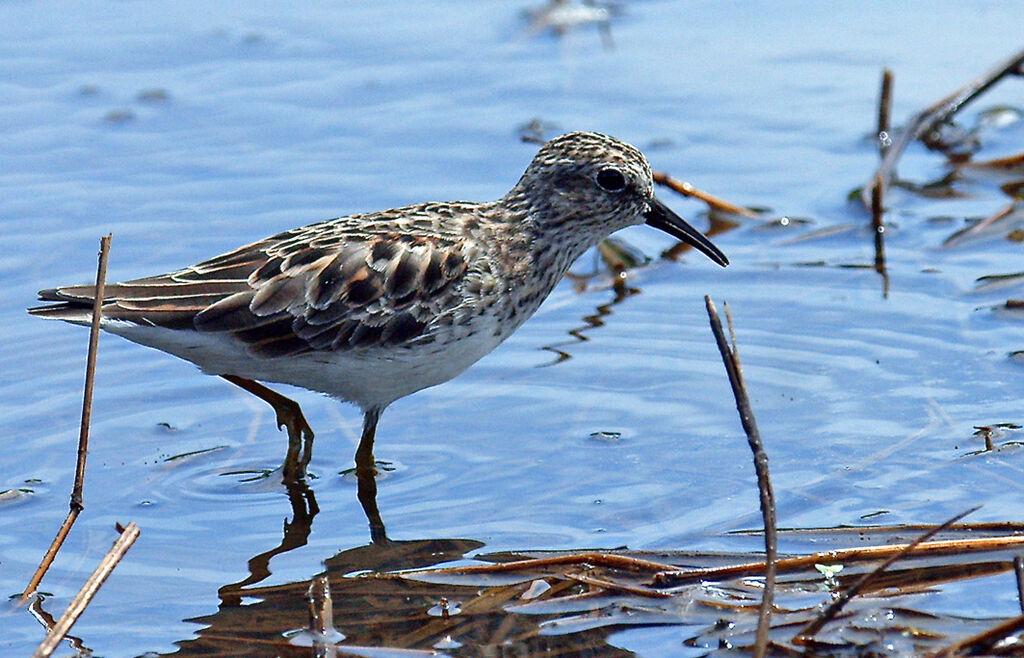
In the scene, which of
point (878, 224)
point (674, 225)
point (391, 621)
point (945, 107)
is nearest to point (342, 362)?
point (391, 621)

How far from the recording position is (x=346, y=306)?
7293 mm

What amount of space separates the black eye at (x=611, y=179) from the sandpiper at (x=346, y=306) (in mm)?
450

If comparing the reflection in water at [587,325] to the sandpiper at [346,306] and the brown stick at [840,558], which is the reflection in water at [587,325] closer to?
the sandpiper at [346,306]

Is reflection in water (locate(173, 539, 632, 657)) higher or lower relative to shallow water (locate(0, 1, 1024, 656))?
lower

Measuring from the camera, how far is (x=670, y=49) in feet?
40.2

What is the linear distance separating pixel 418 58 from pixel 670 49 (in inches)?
79.3

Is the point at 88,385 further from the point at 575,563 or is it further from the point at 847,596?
the point at 847,596

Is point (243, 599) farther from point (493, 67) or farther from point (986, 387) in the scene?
Result: point (493, 67)

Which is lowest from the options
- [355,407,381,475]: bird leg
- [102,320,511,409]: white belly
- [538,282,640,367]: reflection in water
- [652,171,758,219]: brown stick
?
[355,407,381,475]: bird leg

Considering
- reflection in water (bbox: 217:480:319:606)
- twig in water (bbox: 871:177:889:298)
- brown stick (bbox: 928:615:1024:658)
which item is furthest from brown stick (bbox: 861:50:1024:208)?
brown stick (bbox: 928:615:1024:658)

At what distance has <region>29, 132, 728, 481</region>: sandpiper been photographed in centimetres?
715

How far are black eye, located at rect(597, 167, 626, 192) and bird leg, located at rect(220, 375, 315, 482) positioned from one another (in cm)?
178

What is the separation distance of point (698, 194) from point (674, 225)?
1.79 m

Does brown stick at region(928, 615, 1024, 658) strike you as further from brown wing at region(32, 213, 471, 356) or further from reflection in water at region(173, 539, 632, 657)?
brown wing at region(32, 213, 471, 356)
